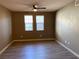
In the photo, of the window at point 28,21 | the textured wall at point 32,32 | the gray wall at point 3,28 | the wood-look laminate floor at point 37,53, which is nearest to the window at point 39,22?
the textured wall at point 32,32

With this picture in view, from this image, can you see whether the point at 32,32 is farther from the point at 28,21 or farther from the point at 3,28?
the point at 3,28

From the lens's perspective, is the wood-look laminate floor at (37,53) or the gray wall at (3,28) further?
the gray wall at (3,28)

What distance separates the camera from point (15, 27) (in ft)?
29.8

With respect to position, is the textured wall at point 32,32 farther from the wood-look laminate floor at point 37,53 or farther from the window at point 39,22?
the wood-look laminate floor at point 37,53

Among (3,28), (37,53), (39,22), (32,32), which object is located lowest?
(37,53)

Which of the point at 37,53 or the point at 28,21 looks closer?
the point at 37,53

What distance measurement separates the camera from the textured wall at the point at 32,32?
908cm

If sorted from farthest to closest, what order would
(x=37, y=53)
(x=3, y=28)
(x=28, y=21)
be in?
(x=28, y=21)
(x=3, y=28)
(x=37, y=53)

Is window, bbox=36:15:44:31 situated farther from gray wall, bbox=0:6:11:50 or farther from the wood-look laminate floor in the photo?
the wood-look laminate floor

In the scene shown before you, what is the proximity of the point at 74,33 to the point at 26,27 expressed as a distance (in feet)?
15.5

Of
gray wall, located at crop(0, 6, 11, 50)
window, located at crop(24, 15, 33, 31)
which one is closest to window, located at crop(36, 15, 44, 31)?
window, located at crop(24, 15, 33, 31)

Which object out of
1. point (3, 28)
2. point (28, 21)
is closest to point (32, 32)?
point (28, 21)

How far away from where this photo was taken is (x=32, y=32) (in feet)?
30.3

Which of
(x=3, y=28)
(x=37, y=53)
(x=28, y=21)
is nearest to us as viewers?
(x=37, y=53)
